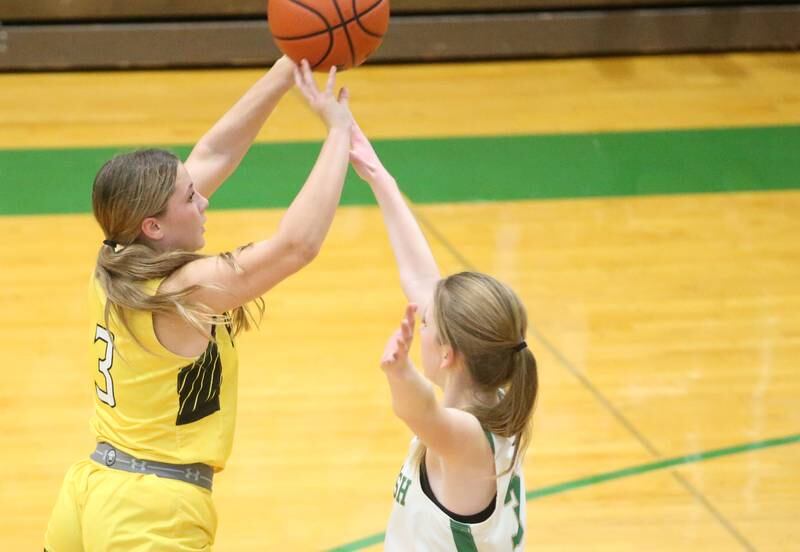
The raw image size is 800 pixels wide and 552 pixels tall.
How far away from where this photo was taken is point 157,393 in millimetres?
3205

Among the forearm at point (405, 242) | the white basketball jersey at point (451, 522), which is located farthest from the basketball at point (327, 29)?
the white basketball jersey at point (451, 522)

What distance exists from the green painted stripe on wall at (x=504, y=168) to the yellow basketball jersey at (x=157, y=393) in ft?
14.0

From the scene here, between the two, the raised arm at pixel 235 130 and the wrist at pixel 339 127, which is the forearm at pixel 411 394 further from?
the raised arm at pixel 235 130

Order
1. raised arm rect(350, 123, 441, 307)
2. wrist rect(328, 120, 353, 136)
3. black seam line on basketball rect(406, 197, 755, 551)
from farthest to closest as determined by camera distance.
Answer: black seam line on basketball rect(406, 197, 755, 551) → raised arm rect(350, 123, 441, 307) → wrist rect(328, 120, 353, 136)

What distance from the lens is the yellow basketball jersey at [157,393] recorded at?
10.4 ft

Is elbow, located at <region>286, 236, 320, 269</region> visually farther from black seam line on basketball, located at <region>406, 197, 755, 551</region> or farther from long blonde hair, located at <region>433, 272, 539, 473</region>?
black seam line on basketball, located at <region>406, 197, 755, 551</region>

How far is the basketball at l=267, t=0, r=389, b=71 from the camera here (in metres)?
3.68

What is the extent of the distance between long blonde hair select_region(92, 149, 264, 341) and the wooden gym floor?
1823mm

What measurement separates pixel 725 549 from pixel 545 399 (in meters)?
1.24

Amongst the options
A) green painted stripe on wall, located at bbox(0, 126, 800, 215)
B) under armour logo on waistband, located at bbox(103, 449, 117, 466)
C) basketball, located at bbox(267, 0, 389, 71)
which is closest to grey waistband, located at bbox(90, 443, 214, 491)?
under armour logo on waistband, located at bbox(103, 449, 117, 466)

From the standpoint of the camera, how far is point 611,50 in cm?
1012

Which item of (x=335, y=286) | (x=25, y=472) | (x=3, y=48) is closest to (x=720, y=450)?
(x=335, y=286)

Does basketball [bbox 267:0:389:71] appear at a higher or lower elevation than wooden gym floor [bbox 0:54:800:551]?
higher

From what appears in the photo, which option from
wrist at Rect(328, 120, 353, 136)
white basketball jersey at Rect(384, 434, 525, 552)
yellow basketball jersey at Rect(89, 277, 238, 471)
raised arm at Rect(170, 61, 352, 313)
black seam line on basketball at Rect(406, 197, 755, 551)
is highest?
wrist at Rect(328, 120, 353, 136)
